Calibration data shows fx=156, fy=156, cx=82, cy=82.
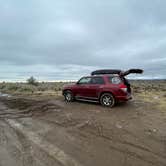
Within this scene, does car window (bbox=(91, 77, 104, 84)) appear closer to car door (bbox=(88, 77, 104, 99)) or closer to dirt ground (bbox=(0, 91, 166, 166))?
car door (bbox=(88, 77, 104, 99))

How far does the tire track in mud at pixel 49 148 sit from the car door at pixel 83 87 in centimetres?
506

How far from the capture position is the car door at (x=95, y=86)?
373 inches

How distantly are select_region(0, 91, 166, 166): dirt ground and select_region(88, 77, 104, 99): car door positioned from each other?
2783mm

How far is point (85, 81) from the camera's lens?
33.8 feet

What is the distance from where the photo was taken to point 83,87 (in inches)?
402

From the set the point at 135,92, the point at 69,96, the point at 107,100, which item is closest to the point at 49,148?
the point at 107,100

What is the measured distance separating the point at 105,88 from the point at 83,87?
1.67 metres

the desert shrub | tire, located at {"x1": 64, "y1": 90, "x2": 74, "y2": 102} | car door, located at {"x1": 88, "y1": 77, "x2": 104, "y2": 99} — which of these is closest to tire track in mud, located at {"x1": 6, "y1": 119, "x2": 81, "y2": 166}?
car door, located at {"x1": 88, "y1": 77, "x2": 104, "y2": 99}

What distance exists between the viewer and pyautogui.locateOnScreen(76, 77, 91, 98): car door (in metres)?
10.1

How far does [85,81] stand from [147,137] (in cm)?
615

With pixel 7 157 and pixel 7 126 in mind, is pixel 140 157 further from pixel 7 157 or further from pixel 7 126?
pixel 7 126

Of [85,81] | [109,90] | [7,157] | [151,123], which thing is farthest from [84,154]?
[85,81]

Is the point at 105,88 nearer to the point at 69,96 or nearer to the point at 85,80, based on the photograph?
the point at 85,80

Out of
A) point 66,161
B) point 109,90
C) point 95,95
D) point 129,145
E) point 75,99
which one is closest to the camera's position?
point 66,161
